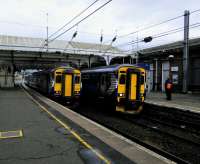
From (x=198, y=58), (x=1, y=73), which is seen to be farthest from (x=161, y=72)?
(x=1, y=73)

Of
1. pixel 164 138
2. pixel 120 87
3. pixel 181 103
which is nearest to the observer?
pixel 164 138

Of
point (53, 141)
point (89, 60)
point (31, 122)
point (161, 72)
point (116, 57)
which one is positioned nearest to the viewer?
point (53, 141)

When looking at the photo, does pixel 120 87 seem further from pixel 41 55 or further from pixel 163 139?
pixel 41 55

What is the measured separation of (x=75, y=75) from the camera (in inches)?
806

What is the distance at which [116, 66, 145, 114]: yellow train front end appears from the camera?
15016 millimetres

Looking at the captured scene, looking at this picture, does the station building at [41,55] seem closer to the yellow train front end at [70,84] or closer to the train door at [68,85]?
the yellow train front end at [70,84]

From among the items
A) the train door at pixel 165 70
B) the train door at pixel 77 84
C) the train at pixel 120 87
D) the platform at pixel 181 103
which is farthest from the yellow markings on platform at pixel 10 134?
the train door at pixel 165 70

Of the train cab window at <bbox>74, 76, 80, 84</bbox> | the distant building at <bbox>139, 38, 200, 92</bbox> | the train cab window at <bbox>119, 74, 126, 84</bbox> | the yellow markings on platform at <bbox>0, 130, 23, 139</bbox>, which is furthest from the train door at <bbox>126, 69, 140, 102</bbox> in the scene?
the distant building at <bbox>139, 38, 200, 92</bbox>

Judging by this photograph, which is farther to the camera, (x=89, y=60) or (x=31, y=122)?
(x=89, y=60)

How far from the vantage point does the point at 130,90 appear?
15359mm

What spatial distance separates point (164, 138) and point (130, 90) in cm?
545

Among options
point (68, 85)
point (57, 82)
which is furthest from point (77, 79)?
point (57, 82)

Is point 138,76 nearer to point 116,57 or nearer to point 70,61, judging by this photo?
point 116,57

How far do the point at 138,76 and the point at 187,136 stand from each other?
18.5 ft
